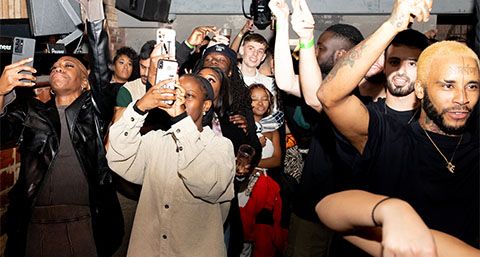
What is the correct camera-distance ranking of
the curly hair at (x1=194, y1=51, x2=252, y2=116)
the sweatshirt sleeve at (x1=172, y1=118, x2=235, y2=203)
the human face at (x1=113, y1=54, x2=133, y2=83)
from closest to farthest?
the sweatshirt sleeve at (x1=172, y1=118, x2=235, y2=203) → the curly hair at (x1=194, y1=51, x2=252, y2=116) → the human face at (x1=113, y1=54, x2=133, y2=83)

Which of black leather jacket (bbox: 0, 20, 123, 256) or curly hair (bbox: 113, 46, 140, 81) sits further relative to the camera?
curly hair (bbox: 113, 46, 140, 81)

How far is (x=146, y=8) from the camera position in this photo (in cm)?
521

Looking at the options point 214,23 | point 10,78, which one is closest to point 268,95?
point 10,78

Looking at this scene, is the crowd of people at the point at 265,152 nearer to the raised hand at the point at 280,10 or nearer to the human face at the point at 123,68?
the raised hand at the point at 280,10

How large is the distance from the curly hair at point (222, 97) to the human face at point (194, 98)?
0.52 meters

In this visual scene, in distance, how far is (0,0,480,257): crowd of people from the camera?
1.55m

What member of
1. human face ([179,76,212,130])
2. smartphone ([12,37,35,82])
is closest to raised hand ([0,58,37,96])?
smartphone ([12,37,35,82])

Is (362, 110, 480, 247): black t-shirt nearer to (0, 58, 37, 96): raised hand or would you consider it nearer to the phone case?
the phone case

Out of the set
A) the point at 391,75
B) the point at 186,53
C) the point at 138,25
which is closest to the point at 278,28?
the point at 391,75

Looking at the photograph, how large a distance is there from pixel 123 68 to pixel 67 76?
1.79 m

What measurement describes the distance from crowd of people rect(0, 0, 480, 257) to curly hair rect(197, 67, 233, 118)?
1cm

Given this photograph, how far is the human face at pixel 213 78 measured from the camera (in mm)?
2914

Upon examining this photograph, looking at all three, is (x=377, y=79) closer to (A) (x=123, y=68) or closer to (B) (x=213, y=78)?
(B) (x=213, y=78)

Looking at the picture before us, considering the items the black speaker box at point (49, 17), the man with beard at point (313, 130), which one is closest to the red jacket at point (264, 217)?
the man with beard at point (313, 130)
